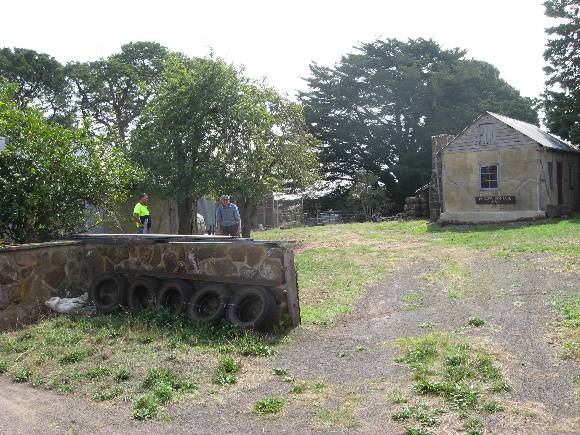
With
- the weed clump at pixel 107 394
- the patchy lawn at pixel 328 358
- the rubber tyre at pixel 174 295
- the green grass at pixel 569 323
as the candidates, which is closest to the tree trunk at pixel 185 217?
the patchy lawn at pixel 328 358

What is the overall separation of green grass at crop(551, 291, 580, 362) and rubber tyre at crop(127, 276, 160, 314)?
5683 mm

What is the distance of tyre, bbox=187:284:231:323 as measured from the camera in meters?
8.14

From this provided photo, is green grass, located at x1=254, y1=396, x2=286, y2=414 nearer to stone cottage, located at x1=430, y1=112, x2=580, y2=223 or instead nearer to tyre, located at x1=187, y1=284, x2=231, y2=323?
tyre, located at x1=187, y1=284, x2=231, y2=323

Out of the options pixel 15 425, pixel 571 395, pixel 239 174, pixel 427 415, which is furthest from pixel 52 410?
pixel 239 174

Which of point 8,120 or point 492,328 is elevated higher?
point 8,120

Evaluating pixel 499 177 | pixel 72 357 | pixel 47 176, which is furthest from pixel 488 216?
pixel 72 357

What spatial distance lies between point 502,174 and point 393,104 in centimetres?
1863

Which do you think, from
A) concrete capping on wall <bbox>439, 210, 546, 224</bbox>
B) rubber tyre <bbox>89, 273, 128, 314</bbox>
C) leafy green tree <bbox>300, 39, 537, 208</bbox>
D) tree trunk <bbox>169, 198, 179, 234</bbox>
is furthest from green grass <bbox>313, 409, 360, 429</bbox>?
leafy green tree <bbox>300, 39, 537, 208</bbox>

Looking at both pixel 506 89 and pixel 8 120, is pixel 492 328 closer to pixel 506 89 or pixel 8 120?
pixel 8 120

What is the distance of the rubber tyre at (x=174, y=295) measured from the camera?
8.53m

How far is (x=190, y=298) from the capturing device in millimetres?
8523

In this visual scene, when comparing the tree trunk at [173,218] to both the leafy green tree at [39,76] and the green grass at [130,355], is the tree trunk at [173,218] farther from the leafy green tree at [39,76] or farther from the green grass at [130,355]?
the leafy green tree at [39,76]

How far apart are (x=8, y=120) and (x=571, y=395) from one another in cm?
959

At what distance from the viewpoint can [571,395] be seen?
4910 mm
